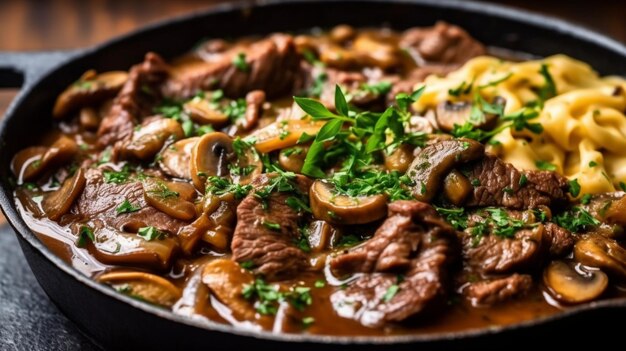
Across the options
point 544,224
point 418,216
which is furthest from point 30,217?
point 544,224

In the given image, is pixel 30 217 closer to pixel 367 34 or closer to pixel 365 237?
pixel 365 237

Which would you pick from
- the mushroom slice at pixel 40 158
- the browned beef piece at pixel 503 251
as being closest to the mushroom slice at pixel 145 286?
the mushroom slice at pixel 40 158

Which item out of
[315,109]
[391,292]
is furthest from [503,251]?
[315,109]

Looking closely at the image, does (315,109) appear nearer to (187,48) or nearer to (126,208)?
(126,208)

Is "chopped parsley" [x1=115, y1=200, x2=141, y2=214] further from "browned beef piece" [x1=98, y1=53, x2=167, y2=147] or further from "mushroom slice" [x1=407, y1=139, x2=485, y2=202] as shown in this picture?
"mushroom slice" [x1=407, y1=139, x2=485, y2=202]

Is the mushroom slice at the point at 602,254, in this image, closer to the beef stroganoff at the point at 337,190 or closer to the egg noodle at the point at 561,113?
the beef stroganoff at the point at 337,190

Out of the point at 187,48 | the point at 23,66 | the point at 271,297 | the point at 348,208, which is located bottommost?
the point at 271,297

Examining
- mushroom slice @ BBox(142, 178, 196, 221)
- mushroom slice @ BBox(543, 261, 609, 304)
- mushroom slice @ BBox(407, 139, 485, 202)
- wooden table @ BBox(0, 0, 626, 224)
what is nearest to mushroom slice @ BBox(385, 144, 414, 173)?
mushroom slice @ BBox(407, 139, 485, 202)
